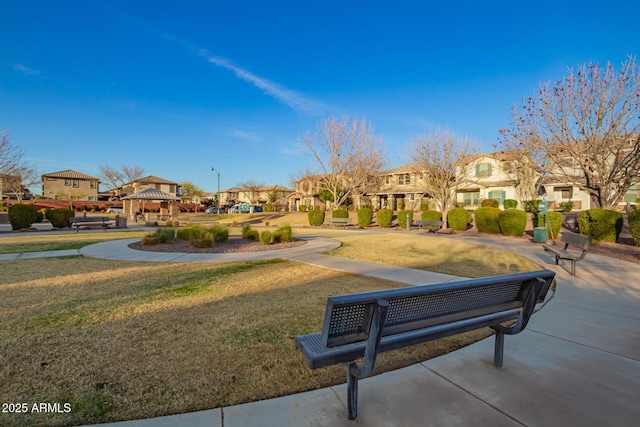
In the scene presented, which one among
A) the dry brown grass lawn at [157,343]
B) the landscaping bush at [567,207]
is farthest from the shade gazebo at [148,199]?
the landscaping bush at [567,207]

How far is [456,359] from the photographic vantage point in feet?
9.94

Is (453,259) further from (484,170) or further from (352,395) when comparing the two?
(484,170)

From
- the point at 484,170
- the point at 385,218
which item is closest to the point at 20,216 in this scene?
the point at 385,218

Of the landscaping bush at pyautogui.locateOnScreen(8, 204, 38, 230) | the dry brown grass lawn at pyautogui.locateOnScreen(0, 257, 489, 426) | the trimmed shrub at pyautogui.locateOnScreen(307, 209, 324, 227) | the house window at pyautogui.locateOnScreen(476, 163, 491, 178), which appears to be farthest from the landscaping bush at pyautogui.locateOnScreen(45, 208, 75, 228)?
the house window at pyautogui.locateOnScreen(476, 163, 491, 178)

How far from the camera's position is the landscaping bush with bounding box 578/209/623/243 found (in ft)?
39.6

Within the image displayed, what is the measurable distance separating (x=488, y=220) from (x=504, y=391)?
1684 centimetres

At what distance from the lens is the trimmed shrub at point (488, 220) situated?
17.0 m

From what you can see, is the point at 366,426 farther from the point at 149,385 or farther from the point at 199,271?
the point at 199,271

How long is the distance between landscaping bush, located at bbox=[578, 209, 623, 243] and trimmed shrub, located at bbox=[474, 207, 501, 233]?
4414 millimetres

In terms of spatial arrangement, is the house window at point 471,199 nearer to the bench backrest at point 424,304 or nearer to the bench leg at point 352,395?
the bench backrest at point 424,304

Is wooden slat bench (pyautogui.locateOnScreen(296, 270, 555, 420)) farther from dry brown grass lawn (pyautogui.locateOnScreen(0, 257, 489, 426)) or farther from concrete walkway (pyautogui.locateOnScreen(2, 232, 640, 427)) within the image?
dry brown grass lawn (pyautogui.locateOnScreen(0, 257, 489, 426))

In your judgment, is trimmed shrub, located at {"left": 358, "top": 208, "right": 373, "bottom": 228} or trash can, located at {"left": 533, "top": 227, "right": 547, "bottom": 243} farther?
trimmed shrub, located at {"left": 358, "top": 208, "right": 373, "bottom": 228}

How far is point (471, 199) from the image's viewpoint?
124 ft

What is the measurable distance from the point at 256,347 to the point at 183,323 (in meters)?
1.24
